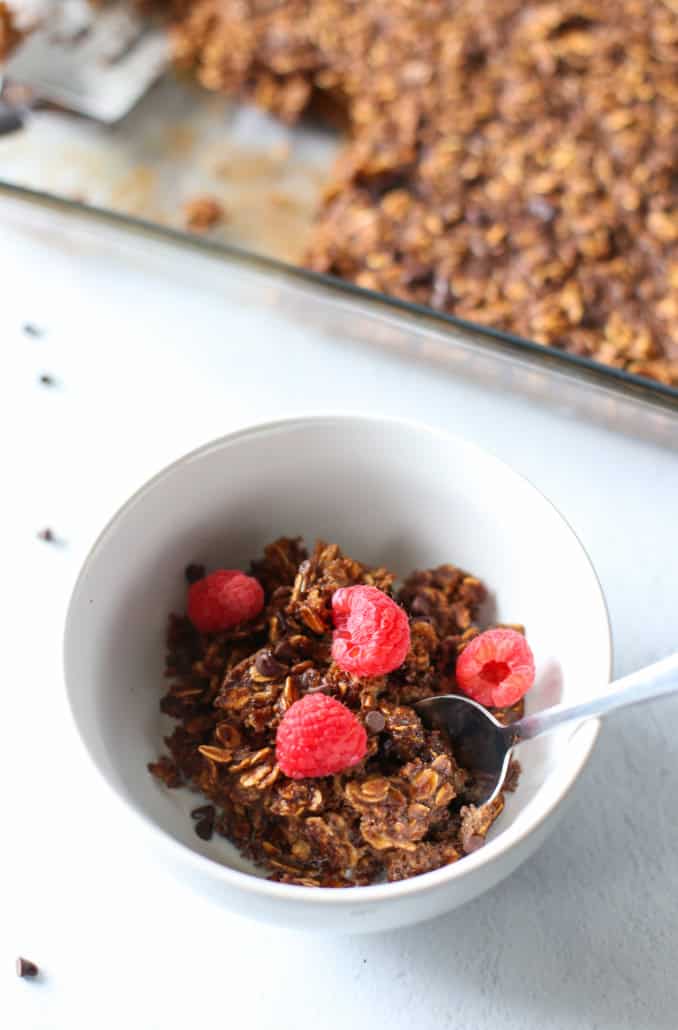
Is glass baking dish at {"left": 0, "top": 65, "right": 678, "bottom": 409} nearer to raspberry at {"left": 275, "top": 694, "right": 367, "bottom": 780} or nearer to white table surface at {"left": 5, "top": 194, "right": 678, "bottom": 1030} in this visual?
white table surface at {"left": 5, "top": 194, "right": 678, "bottom": 1030}

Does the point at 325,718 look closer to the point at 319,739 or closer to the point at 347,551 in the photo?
the point at 319,739

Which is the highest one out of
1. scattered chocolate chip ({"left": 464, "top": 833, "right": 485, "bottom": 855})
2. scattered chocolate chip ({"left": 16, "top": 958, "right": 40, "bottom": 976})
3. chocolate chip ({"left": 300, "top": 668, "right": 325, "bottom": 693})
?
chocolate chip ({"left": 300, "top": 668, "right": 325, "bottom": 693})

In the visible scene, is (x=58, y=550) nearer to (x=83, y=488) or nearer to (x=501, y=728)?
(x=83, y=488)

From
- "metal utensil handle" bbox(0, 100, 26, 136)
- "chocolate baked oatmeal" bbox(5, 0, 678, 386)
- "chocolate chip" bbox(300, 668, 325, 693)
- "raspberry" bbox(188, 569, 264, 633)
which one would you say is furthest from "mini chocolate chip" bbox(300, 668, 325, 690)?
"metal utensil handle" bbox(0, 100, 26, 136)

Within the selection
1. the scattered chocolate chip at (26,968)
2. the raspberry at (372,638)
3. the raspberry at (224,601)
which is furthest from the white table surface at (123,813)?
the raspberry at (372,638)

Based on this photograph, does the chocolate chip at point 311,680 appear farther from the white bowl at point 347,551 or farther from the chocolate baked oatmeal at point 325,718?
the white bowl at point 347,551

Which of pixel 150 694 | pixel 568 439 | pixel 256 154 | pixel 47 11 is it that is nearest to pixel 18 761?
pixel 150 694

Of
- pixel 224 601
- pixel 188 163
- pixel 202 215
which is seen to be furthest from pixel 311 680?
pixel 188 163
